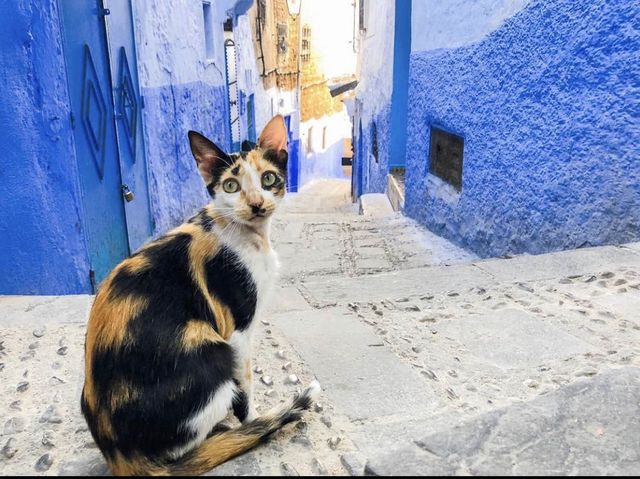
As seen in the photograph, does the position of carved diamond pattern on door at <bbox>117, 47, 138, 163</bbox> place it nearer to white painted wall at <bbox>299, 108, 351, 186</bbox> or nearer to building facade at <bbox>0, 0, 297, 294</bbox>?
building facade at <bbox>0, 0, 297, 294</bbox>

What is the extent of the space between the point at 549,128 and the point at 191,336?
3.35m

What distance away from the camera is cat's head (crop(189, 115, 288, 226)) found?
1922 millimetres

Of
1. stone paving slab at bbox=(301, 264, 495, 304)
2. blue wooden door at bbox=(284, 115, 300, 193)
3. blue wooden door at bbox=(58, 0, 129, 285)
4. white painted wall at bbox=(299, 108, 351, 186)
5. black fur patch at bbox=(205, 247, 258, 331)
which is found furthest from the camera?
white painted wall at bbox=(299, 108, 351, 186)

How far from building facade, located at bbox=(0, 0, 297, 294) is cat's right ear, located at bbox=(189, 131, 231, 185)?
2.38m

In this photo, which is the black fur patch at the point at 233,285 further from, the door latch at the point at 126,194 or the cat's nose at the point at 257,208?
the door latch at the point at 126,194

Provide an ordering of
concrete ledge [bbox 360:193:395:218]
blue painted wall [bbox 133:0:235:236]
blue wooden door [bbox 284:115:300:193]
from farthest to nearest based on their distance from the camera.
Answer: blue wooden door [bbox 284:115:300:193] < concrete ledge [bbox 360:193:395:218] < blue painted wall [bbox 133:0:235:236]

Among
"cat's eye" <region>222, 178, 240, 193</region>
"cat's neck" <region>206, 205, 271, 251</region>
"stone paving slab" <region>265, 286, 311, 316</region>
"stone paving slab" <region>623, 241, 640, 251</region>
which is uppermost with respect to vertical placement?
"cat's eye" <region>222, 178, 240, 193</region>

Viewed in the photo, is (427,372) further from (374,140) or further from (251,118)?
(251,118)

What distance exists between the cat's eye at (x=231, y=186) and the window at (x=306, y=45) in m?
21.8

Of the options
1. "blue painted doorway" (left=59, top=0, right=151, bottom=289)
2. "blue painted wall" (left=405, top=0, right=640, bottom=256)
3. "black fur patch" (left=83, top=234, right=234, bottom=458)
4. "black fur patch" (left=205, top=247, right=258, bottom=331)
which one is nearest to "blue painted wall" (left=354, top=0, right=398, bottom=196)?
"blue painted wall" (left=405, top=0, right=640, bottom=256)

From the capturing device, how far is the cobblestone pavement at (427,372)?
151 centimetres

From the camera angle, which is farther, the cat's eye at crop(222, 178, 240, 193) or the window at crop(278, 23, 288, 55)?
the window at crop(278, 23, 288, 55)

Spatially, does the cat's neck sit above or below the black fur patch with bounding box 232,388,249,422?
above

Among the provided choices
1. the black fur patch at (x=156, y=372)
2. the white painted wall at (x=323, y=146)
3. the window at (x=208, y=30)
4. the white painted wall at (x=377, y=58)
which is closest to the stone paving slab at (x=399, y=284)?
the black fur patch at (x=156, y=372)
